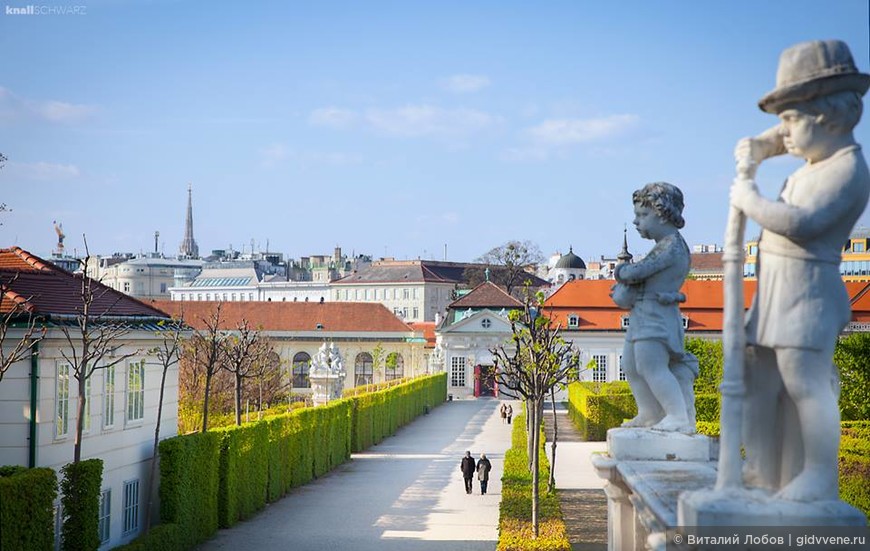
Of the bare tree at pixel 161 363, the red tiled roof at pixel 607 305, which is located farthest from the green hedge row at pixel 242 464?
the red tiled roof at pixel 607 305

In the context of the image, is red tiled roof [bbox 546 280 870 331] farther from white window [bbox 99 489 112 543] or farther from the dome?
the dome

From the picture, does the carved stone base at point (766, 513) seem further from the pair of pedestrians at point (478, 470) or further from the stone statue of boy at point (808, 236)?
the pair of pedestrians at point (478, 470)

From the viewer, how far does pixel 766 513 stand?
5.13 meters

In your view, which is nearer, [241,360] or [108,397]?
[108,397]

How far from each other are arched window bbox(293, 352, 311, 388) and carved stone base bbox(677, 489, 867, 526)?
67629mm

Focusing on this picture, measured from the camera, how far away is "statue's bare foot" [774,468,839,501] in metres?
5.25

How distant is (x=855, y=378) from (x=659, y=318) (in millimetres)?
28417

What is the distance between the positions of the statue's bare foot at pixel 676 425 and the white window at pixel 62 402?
10740mm

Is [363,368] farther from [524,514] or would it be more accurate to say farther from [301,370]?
[524,514]

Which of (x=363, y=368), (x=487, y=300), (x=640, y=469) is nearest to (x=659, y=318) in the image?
(x=640, y=469)

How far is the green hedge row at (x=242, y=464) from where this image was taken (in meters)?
18.6

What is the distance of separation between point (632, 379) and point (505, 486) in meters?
12.8

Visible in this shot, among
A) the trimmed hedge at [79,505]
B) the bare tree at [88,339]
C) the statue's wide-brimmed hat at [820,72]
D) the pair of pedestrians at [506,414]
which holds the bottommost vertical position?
the pair of pedestrians at [506,414]

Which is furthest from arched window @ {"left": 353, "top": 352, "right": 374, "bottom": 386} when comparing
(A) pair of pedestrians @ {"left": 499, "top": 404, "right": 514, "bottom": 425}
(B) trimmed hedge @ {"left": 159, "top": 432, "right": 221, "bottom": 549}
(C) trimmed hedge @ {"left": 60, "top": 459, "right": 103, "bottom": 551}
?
(C) trimmed hedge @ {"left": 60, "top": 459, "right": 103, "bottom": 551}
